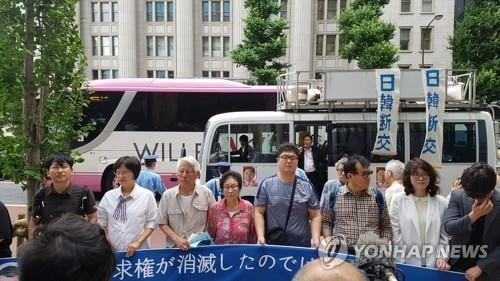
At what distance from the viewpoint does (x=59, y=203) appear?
150 inches

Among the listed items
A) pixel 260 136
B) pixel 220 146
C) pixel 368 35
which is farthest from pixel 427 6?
pixel 220 146

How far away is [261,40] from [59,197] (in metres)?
23.5

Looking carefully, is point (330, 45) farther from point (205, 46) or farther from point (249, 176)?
point (249, 176)

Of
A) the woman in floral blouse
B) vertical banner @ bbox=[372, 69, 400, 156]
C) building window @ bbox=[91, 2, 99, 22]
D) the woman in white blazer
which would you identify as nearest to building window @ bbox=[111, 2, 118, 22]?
building window @ bbox=[91, 2, 99, 22]

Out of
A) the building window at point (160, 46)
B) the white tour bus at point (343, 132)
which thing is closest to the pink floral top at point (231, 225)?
the white tour bus at point (343, 132)

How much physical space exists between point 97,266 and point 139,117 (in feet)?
36.8

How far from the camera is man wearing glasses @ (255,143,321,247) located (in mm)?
3906

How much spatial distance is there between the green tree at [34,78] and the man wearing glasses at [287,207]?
2175 millimetres

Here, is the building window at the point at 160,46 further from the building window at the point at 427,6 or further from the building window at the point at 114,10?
the building window at the point at 427,6

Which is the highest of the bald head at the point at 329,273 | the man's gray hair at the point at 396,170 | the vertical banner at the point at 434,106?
the vertical banner at the point at 434,106

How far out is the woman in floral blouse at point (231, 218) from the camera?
3979mm

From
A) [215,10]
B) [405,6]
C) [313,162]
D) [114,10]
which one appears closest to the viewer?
[313,162]

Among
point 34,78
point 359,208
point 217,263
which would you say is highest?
point 34,78

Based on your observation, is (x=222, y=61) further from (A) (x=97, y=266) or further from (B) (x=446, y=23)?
(A) (x=97, y=266)
